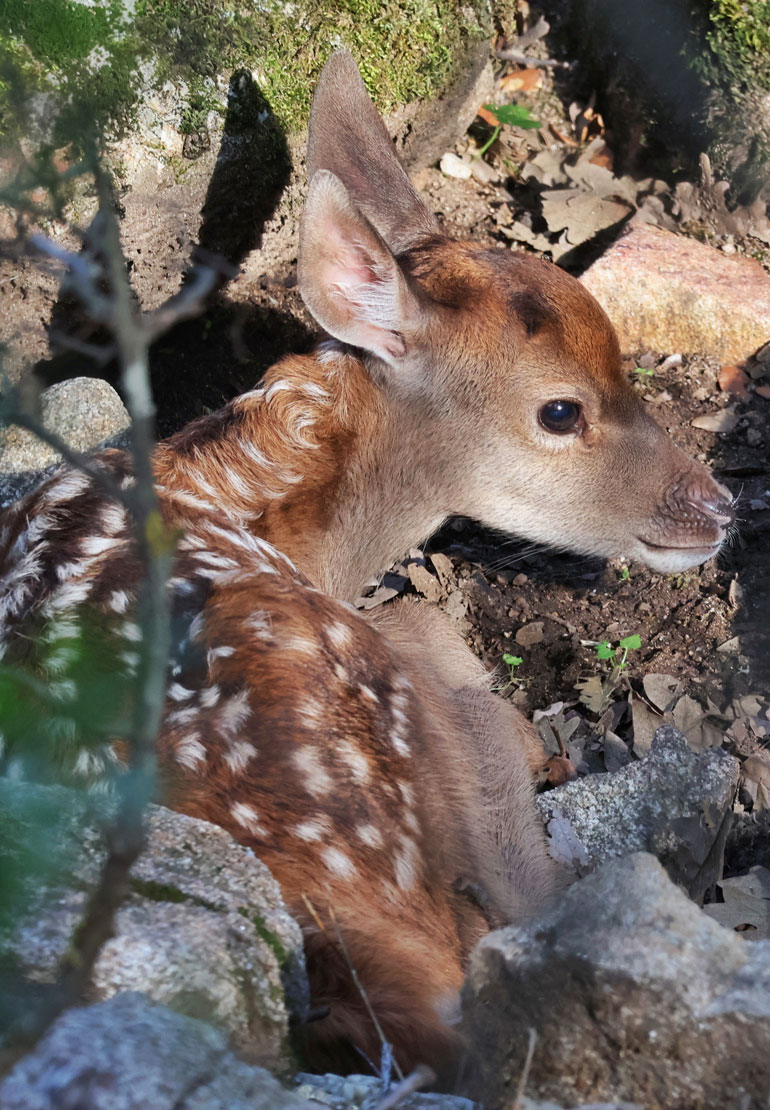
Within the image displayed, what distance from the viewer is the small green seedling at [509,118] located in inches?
215

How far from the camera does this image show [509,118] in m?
5.48

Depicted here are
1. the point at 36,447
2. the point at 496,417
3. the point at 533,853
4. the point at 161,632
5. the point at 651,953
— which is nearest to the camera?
A: the point at 161,632

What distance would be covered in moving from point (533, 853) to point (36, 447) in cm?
240

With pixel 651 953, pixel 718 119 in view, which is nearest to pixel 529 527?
pixel 651 953

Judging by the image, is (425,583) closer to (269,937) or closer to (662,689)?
(662,689)

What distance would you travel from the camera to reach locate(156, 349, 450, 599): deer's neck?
3209 mm

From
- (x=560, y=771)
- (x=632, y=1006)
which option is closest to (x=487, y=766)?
(x=560, y=771)

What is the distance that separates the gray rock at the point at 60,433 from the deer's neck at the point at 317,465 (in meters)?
0.89

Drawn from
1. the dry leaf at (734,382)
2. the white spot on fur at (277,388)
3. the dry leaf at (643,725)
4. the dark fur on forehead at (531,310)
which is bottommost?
the dry leaf at (643,725)

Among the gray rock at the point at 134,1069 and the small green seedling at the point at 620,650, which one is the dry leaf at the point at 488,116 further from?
the gray rock at the point at 134,1069

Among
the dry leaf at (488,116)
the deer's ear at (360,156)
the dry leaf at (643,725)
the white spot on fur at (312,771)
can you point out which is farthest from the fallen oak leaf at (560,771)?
the dry leaf at (488,116)

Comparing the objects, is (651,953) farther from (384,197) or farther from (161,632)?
(384,197)

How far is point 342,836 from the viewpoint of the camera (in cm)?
227

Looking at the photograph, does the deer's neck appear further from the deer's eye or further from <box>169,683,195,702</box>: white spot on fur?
<box>169,683,195,702</box>: white spot on fur
